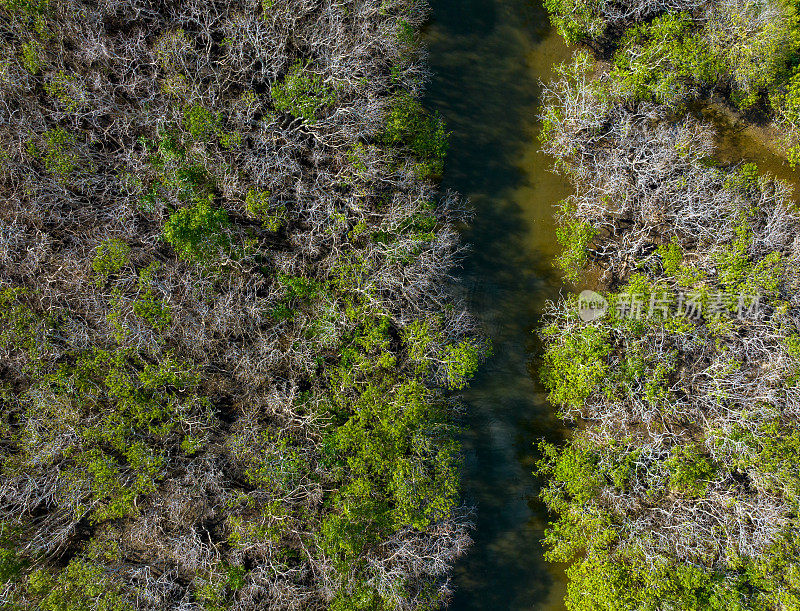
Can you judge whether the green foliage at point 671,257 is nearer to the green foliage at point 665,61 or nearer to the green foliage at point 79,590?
the green foliage at point 665,61

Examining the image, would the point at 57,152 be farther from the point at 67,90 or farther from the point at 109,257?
the point at 109,257

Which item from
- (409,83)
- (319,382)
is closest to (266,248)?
(319,382)

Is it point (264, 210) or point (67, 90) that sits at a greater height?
point (67, 90)

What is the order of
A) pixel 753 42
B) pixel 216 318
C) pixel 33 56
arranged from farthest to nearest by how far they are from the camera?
pixel 753 42
pixel 216 318
pixel 33 56

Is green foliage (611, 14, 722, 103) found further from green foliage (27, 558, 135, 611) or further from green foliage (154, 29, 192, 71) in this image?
green foliage (27, 558, 135, 611)

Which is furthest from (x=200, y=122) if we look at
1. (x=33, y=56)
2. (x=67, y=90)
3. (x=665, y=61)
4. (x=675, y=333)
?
(x=675, y=333)

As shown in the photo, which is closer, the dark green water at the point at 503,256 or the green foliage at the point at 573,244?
the green foliage at the point at 573,244

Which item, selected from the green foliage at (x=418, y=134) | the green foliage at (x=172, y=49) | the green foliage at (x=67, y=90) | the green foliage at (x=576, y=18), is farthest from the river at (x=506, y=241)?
the green foliage at (x=67, y=90)

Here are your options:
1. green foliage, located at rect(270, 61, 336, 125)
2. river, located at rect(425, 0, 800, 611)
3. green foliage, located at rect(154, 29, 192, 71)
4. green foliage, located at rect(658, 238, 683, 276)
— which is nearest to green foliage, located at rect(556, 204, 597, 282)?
river, located at rect(425, 0, 800, 611)
